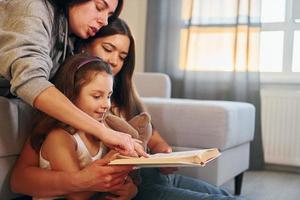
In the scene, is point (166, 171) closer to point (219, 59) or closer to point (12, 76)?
point (12, 76)

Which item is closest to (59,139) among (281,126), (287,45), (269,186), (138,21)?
(269,186)

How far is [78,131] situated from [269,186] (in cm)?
159

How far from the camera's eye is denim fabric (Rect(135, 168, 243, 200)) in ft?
3.21

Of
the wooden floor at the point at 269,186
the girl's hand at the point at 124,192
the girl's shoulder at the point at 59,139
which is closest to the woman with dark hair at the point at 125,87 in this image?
the girl's hand at the point at 124,192

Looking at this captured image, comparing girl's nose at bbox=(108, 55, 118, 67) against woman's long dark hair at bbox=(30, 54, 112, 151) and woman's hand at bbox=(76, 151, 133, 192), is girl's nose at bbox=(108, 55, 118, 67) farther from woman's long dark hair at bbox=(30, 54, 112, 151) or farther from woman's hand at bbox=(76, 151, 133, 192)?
woman's hand at bbox=(76, 151, 133, 192)

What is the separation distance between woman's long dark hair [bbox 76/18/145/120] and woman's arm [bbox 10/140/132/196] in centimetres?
33

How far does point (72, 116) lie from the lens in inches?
32.8

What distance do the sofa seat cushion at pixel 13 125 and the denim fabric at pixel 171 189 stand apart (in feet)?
1.04

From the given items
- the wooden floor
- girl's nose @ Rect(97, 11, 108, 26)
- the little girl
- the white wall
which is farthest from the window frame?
the little girl

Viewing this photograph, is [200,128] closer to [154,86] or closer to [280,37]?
[154,86]

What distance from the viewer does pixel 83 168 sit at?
2.87ft

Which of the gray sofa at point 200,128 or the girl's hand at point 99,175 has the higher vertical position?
the girl's hand at point 99,175

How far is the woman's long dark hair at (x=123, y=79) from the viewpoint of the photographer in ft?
3.92

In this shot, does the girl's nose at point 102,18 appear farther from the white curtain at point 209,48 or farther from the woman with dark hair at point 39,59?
the white curtain at point 209,48
